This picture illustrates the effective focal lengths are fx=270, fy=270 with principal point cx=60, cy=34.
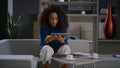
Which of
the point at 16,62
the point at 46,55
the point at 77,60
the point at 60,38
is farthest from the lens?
the point at 60,38

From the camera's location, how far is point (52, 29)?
143 inches

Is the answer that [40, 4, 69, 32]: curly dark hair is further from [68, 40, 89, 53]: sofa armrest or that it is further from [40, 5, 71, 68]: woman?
[68, 40, 89, 53]: sofa armrest

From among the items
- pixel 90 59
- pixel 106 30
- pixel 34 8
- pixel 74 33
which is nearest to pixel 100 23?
pixel 106 30

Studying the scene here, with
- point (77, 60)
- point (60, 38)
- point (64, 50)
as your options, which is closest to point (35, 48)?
point (60, 38)

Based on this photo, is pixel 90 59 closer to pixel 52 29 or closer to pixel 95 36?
pixel 52 29

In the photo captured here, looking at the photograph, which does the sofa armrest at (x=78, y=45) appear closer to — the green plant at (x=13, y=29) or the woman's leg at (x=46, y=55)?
the woman's leg at (x=46, y=55)

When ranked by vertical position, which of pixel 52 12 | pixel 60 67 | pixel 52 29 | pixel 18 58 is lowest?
pixel 60 67

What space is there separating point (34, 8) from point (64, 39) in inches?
109

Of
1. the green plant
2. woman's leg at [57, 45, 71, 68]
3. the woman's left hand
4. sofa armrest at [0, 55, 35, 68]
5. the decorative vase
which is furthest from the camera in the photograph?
the green plant

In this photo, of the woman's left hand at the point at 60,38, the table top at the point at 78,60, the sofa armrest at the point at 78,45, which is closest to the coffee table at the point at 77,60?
the table top at the point at 78,60

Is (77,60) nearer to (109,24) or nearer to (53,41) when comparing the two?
(53,41)

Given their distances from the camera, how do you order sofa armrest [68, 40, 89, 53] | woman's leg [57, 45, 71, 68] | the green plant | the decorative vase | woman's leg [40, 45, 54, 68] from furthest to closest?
the green plant → the decorative vase → sofa armrest [68, 40, 89, 53] → woman's leg [57, 45, 71, 68] → woman's leg [40, 45, 54, 68]

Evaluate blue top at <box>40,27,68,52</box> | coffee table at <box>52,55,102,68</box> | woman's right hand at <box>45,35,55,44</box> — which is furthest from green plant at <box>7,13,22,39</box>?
coffee table at <box>52,55,102,68</box>

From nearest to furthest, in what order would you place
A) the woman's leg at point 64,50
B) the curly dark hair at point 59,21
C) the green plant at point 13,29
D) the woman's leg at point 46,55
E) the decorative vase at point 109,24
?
the woman's leg at point 46,55, the woman's leg at point 64,50, the curly dark hair at point 59,21, the decorative vase at point 109,24, the green plant at point 13,29
